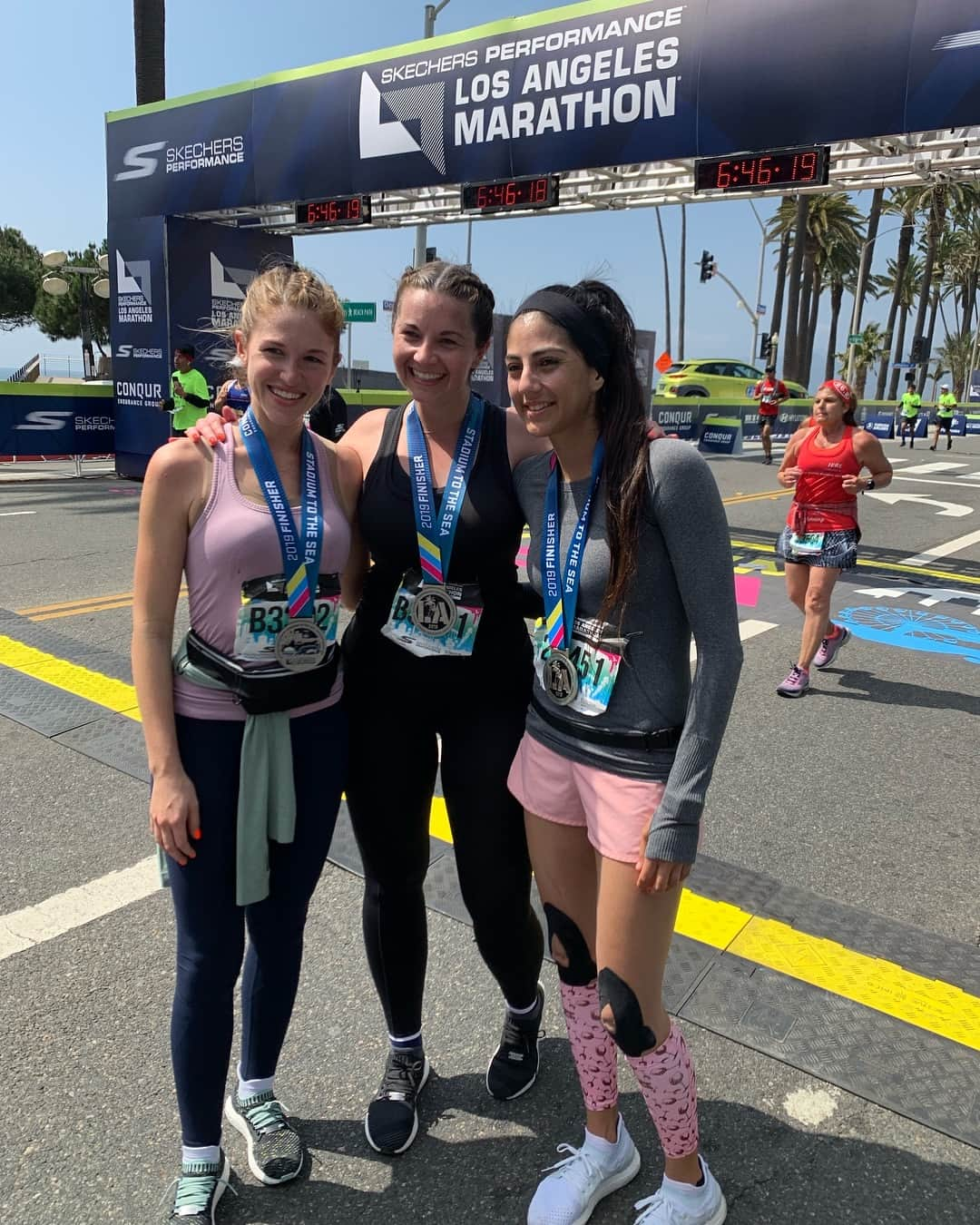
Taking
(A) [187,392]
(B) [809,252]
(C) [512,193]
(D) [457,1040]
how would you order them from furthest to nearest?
(B) [809,252] → (A) [187,392] → (C) [512,193] → (D) [457,1040]

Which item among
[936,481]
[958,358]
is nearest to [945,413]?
[936,481]

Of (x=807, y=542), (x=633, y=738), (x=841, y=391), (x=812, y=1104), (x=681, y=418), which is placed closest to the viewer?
(x=633, y=738)

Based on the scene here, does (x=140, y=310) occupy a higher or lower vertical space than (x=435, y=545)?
higher

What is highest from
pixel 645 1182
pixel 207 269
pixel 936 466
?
pixel 207 269

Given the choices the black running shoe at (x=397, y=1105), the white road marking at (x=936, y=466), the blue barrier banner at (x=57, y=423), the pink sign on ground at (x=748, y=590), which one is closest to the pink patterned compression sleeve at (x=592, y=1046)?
the black running shoe at (x=397, y=1105)

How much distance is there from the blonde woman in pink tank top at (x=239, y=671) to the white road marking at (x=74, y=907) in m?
1.18

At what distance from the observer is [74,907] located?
9.92 feet

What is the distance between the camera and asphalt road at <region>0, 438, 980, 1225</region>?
200 centimetres

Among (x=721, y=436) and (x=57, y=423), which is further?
(x=721, y=436)

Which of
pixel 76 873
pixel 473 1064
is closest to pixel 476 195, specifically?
pixel 76 873

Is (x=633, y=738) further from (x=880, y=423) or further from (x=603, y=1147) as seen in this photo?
(x=880, y=423)

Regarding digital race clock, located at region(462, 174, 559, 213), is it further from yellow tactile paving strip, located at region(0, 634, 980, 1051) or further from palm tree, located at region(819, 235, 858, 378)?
palm tree, located at region(819, 235, 858, 378)

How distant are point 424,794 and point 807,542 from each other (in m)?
4.22

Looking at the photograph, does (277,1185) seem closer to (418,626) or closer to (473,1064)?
(473,1064)
